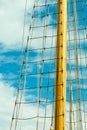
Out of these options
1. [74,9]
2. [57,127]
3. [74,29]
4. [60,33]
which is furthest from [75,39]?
[57,127]

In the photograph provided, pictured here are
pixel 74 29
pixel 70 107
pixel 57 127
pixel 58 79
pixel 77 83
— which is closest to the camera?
pixel 57 127

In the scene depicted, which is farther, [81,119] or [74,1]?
[74,1]

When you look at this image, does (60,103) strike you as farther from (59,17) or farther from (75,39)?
(75,39)

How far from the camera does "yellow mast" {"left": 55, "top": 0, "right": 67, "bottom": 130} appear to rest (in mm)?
8977

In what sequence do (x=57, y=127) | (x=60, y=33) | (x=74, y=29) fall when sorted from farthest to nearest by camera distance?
(x=74, y=29) → (x=60, y=33) → (x=57, y=127)

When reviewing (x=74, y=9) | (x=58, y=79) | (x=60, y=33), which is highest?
(x=74, y=9)

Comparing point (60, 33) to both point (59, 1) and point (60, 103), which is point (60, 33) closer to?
point (59, 1)

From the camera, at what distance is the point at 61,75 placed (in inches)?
375

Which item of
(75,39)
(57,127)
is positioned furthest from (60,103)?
(75,39)

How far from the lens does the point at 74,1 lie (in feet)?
47.9

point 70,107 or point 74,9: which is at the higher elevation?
point 74,9

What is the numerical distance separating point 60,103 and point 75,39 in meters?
5.36

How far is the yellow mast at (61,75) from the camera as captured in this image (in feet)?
29.5

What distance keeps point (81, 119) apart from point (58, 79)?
3.58 meters
